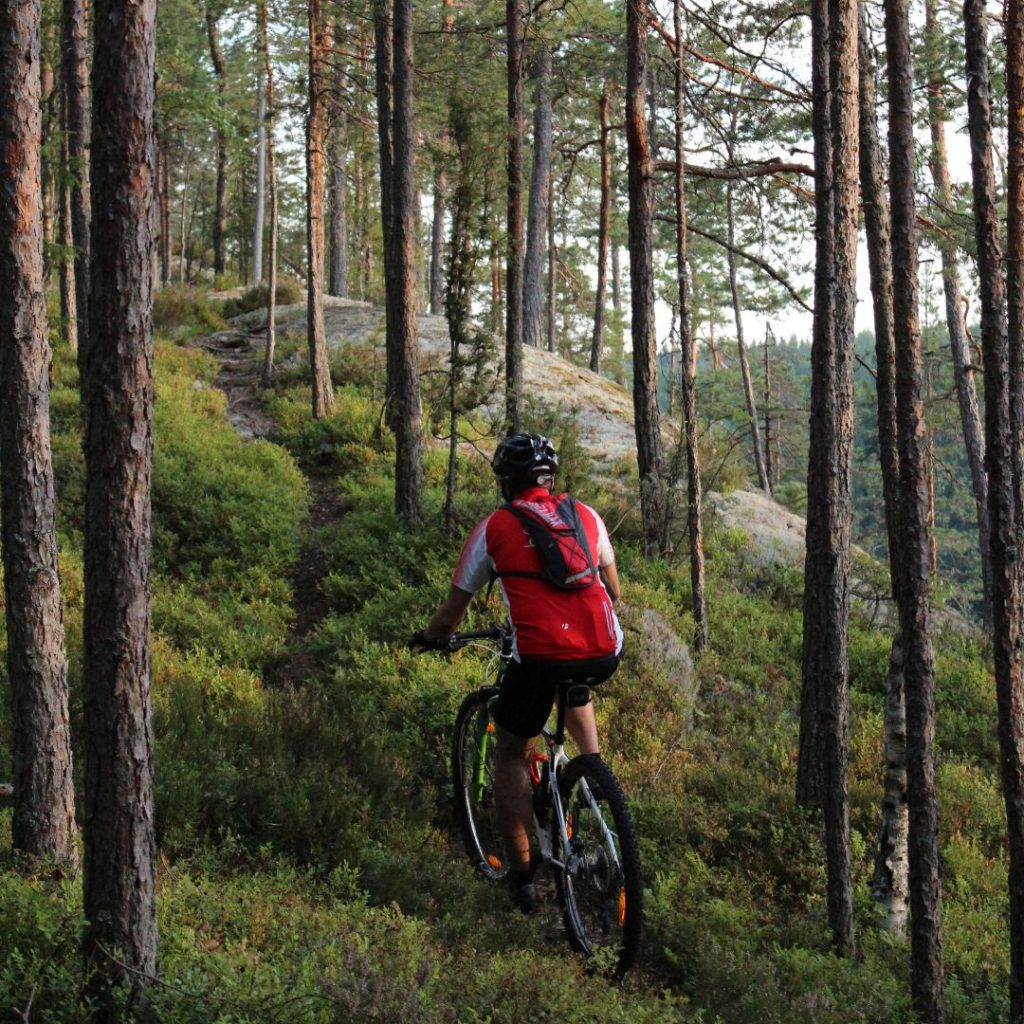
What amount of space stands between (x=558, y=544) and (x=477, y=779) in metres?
2.14

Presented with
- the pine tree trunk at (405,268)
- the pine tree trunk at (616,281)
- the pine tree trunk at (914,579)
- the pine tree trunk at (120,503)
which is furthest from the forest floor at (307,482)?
the pine tree trunk at (616,281)

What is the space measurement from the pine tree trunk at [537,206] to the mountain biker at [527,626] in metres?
18.1

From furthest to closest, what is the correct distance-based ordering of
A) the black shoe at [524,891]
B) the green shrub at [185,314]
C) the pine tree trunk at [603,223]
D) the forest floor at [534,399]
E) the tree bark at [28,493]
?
the pine tree trunk at [603,223] → the green shrub at [185,314] → the forest floor at [534,399] → the black shoe at [524,891] → the tree bark at [28,493]

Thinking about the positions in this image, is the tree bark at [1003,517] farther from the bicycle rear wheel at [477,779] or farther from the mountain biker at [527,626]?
the bicycle rear wheel at [477,779]

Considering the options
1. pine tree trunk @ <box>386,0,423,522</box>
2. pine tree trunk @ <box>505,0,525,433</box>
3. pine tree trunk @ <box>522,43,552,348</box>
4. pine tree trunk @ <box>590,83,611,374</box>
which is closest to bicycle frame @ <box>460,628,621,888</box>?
pine tree trunk @ <box>386,0,423,522</box>

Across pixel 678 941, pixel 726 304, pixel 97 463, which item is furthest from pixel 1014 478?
pixel 726 304

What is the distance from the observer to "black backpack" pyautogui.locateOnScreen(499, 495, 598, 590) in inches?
194

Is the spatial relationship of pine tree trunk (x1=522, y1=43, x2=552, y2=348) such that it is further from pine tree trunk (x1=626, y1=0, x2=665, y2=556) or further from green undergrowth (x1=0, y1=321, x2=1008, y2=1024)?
green undergrowth (x1=0, y1=321, x2=1008, y2=1024)

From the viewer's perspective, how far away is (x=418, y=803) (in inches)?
265

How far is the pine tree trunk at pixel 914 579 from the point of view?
5480 mm

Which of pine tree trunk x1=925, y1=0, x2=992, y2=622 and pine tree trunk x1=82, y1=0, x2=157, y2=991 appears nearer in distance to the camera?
pine tree trunk x1=82, y1=0, x2=157, y2=991

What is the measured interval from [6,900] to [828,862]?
4.84 meters

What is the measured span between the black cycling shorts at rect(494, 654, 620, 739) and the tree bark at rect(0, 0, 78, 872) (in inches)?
95.9

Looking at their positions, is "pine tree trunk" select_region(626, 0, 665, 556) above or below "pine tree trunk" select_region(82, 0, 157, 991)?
above
